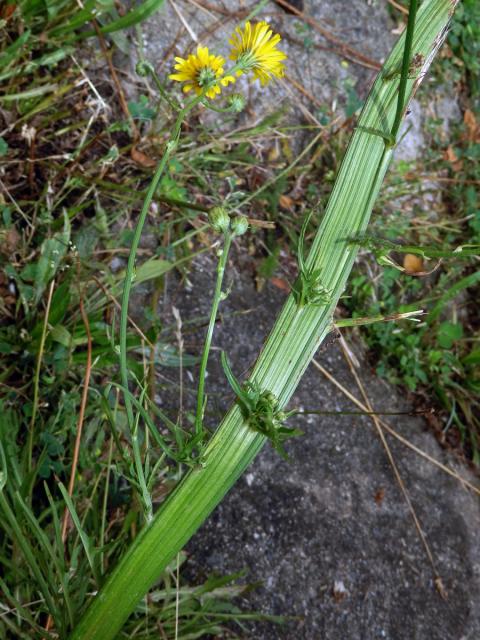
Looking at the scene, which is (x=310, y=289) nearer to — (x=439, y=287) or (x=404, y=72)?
(x=404, y=72)

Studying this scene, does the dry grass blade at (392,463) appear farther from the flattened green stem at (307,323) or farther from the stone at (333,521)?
the flattened green stem at (307,323)

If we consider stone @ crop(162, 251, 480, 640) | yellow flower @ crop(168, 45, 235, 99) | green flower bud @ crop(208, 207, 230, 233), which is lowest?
stone @ crop(162, 251, 480, 640)

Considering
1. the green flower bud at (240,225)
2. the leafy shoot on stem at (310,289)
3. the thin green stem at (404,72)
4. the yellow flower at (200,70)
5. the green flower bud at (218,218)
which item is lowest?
the leafy shoot on stem at (310,289)

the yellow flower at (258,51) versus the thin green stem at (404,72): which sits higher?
the yellow flower at (258,51)

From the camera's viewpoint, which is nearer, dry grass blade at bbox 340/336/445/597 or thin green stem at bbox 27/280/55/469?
thin green stem at bbox 27/280/55/469

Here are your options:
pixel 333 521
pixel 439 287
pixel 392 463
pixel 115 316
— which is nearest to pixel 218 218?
pixel 115 316

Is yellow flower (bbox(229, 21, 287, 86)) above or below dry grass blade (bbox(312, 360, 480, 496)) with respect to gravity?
above

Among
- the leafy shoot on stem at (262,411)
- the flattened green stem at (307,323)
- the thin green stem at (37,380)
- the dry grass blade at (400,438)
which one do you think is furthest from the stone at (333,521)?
the leafy shoot on stem at (262,411)

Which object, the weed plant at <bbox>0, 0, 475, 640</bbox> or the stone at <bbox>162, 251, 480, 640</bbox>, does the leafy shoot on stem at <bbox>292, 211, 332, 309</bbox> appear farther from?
the stone at <bbox>162, 251, 480, 640</bbox>

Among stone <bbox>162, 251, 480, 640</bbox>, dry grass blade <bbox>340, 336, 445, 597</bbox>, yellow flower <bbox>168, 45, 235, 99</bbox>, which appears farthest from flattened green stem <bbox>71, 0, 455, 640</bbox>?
dry grass blade <bbox>340, 336, 445, 597</bbox>

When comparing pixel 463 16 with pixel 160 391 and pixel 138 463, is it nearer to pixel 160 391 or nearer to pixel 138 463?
pixel 160 391
